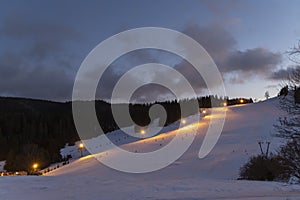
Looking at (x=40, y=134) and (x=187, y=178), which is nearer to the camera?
(x=187, y=178)

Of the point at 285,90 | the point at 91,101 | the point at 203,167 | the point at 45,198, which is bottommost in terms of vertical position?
the point at 203,167

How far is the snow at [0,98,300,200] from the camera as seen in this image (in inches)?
483

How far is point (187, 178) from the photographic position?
20922 mm

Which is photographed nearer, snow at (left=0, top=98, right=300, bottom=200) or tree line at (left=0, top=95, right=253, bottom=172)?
snow at (left=0, top=98, right=300, bottom=200)

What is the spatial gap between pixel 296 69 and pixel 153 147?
32.9 m

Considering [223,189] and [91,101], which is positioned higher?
[91,101]

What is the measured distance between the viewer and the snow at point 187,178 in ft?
40.3

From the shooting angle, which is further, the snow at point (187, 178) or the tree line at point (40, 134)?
the tree line at point (40, 134)

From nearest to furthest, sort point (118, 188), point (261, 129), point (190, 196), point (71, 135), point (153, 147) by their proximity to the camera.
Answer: point (190, 196), point (118, 188), point (153, 147), point (261, 129), point (71, 135)

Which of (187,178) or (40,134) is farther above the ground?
(40,134)

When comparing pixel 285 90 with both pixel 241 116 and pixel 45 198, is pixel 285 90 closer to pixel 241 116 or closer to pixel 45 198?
pixel 45 198

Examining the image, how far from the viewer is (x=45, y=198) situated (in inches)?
459

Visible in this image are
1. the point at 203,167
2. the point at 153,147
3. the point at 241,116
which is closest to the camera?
the point at 203,167

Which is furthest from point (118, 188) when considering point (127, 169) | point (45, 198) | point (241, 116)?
point (241, 116)
